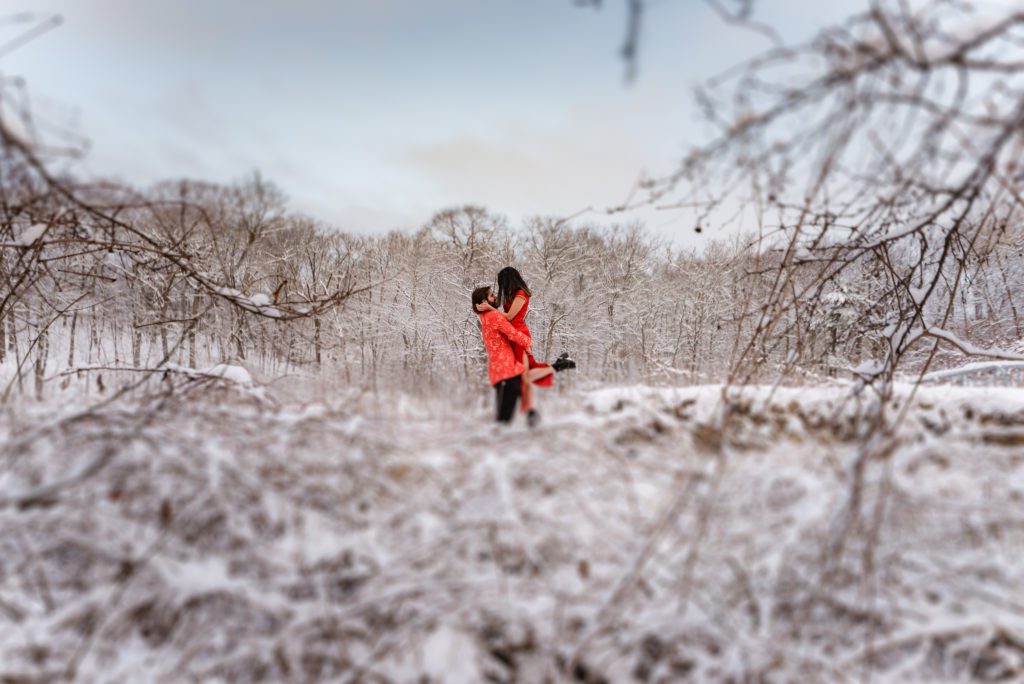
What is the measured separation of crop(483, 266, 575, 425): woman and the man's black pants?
0.18 feet

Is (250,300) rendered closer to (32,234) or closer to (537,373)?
(32,234)

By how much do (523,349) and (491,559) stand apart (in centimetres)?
239

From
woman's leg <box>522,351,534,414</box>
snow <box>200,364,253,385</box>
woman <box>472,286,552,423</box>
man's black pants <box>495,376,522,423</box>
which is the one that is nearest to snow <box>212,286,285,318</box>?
snow <box>200,364,253,385</box>

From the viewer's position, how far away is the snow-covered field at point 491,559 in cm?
217

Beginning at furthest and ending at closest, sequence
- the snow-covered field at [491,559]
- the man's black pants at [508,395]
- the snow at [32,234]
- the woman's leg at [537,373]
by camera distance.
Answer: the woman's leg at [537,373] → the man's black pants at [508,395] → the snow at [32,234] → the snow-covered field at [491,559]

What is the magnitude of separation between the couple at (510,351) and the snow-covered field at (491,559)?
51.5 inches

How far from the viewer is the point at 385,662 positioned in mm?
2160

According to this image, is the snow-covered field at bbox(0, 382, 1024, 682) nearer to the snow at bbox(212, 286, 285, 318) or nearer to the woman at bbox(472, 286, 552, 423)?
the woman at bbox(472, 286, 552, 423)

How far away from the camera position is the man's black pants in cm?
387

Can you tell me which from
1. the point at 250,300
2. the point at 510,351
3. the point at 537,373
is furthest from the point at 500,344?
the point at 250,300

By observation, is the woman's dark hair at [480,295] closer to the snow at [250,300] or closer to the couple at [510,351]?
the couple at [510,351]

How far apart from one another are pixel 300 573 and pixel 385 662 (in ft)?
1.67

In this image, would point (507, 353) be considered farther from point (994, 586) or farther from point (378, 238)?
point (378, 238)

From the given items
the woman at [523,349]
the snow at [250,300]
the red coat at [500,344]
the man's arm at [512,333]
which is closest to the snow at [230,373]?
the snow at [250,300]
